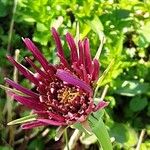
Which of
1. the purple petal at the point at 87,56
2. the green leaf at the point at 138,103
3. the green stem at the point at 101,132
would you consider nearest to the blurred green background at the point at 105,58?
the green leaf at the point at 138,103

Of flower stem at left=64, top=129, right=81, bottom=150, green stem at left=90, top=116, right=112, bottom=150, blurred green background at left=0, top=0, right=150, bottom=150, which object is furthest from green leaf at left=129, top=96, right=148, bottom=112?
green stem at left=90, top=116, right=112, bottom=150

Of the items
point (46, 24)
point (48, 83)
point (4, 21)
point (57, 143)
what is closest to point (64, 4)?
point (46, 24)

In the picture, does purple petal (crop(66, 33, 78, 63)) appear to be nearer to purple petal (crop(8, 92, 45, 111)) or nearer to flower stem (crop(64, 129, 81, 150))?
purple petal (crop(8, 92, 45, 111))

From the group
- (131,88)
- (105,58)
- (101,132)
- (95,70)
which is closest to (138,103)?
(131,88)

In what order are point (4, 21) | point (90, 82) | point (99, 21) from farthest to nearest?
1. point (4, 21)
2. point (99, 21)
3. point (90, 82)

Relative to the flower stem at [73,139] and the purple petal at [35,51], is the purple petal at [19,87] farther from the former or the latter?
the flower stem at [73,139]

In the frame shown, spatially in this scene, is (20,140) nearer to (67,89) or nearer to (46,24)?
(46,24)

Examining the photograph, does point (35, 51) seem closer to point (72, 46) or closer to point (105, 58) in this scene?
point (72, 46)
